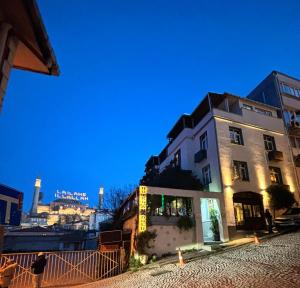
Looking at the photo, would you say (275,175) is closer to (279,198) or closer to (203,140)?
(279,198)

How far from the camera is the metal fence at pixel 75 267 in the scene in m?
14.1

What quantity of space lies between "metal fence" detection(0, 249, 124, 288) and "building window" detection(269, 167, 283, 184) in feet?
51.6

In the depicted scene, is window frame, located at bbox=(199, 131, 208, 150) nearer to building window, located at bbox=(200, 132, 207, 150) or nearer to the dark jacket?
building window, located at bbox=(200, 132, 207, 150)

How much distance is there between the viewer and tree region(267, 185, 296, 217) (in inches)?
853

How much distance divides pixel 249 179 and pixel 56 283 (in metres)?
16.6

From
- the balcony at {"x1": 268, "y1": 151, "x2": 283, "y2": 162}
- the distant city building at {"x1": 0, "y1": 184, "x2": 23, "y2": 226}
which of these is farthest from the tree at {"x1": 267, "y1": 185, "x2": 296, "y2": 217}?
the distant city building at {"x1": 0, "y1": 184, "x2": 23, "y2": 226}

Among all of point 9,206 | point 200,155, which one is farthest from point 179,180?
point 9,206

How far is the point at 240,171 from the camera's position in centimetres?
2183

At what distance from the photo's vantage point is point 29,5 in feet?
12.0

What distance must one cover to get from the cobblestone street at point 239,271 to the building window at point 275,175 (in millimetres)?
9499

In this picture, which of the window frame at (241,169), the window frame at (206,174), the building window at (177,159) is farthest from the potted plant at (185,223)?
the building window at (177,159)

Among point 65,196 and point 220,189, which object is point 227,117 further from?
point 65,196

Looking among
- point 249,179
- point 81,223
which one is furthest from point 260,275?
point 81,223

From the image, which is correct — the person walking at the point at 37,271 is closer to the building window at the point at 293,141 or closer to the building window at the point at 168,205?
the building window at the point at 168,205
